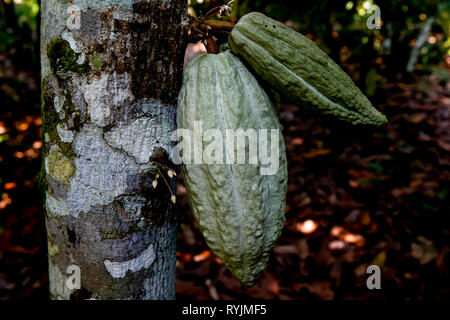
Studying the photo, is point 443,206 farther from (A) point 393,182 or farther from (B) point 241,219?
(B) point 241,219

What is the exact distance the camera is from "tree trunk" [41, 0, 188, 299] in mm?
836

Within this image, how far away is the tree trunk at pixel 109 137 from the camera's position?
2.74ft

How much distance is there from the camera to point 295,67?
0.98m

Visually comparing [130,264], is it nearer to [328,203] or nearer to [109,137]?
[109,137]

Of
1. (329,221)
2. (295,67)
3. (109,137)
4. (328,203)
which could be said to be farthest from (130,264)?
(328,203)

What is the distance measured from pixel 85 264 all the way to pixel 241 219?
45 centimetres

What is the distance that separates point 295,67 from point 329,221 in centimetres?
191

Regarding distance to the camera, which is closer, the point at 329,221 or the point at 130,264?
the point at 130,264

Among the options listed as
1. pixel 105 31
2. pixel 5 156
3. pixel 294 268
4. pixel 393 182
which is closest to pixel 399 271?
pixel 294 268

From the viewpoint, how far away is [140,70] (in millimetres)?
866

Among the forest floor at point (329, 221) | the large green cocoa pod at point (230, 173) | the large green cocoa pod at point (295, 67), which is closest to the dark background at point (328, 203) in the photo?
the forest floor at point (329, 221)

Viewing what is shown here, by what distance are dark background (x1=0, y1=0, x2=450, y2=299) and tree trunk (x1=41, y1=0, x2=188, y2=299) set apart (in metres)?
1.07

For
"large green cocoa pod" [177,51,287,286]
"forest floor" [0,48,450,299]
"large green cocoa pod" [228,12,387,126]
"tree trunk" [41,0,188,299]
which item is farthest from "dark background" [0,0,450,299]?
"tree trunk" [41,0,188,299]

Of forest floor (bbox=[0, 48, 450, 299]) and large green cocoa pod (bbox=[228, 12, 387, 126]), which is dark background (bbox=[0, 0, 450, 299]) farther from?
large green cocoa pod (bbox=[228, 12, 387, 126])
